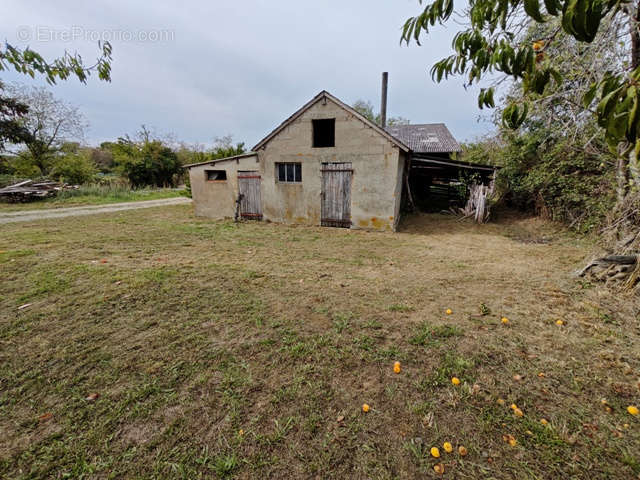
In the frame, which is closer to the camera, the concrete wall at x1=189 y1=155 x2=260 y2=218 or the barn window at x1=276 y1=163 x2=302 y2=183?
the barn window at x1=276 y1=163 x2=302 y2=183

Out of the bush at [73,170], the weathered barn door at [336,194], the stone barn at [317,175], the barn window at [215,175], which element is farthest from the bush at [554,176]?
the bush at [73,170]

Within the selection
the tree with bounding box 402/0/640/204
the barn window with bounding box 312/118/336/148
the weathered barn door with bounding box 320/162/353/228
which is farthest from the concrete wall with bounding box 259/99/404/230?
the tree with bounding box 402/0/640/204

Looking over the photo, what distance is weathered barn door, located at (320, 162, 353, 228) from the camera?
9289 mm

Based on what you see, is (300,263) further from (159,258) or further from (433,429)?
(433,429)

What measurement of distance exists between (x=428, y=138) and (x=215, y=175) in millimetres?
15317

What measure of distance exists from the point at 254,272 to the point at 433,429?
376cm

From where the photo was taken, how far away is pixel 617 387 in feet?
7.36

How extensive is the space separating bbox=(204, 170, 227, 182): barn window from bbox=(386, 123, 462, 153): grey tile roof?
12561 millimetres

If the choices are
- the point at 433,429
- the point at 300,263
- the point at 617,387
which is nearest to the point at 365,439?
the point at 433,429

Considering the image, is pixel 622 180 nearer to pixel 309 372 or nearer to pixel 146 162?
pixel 309 372

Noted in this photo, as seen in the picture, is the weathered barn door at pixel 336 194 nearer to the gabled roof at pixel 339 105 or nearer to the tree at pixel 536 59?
the gabled roof at pixel 339 105

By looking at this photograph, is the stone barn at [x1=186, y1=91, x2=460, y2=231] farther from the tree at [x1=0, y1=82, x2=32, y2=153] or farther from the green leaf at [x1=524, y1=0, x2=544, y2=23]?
the tree at [x1=0, y1=82, x2=32, y2=153]

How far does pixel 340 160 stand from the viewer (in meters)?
9.16

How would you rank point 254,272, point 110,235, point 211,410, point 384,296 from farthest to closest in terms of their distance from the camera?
point 110,235 < point 254,272 < point 384,296 < point 211,410
